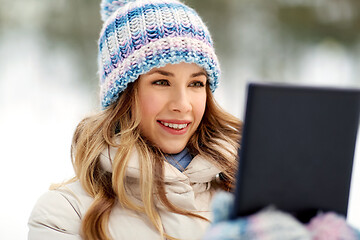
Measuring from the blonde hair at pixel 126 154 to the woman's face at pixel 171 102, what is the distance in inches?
1.0

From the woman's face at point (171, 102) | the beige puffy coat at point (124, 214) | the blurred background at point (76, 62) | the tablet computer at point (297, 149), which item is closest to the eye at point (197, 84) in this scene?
the woman's face at point (171, 102)

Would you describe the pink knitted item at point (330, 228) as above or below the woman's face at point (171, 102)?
below

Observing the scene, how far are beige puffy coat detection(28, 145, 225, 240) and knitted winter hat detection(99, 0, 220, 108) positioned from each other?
0.65ft

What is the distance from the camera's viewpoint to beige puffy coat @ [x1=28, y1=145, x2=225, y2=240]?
3.09 feet

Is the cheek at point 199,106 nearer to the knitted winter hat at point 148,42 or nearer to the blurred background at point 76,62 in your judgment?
the knitted winter hat at point 148,42

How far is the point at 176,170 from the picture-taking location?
1000mm

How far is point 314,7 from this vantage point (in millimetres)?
2695

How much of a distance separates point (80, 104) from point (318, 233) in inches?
80.0

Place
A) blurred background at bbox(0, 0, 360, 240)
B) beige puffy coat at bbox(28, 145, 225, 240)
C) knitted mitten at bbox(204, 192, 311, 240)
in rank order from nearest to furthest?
knitted mitten at bbox(204, 192, 311, 240), beige puffy coat at bbox(28, 145, 225, 240), blurred background at bbox(0, 0, 360, 240)

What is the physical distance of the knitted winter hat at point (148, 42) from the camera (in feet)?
3.18

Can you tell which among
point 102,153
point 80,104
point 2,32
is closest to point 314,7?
point 80,104

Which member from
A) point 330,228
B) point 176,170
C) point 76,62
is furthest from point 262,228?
point 76,62

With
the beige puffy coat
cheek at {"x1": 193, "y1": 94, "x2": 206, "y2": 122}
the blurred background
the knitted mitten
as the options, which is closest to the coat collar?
the beige puffy coat

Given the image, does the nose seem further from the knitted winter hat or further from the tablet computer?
the tablet computer
